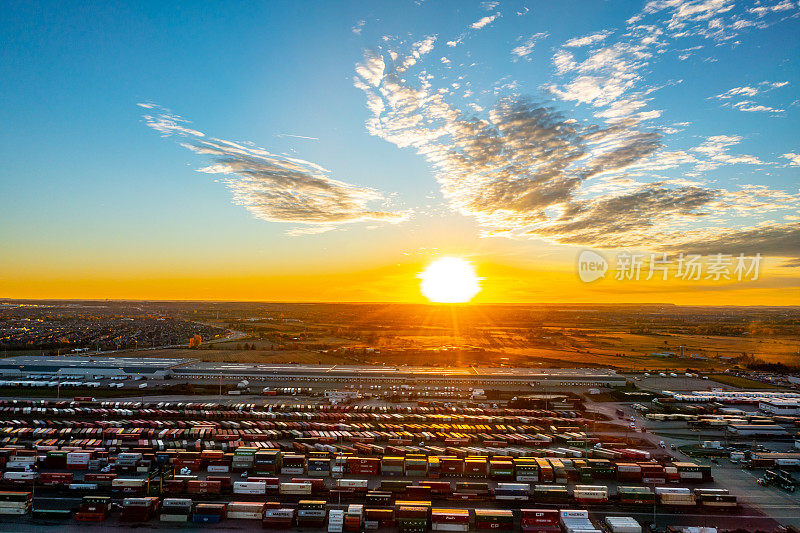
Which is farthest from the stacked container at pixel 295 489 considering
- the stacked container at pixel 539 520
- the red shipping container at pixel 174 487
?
the stacked container at pixel 539 520

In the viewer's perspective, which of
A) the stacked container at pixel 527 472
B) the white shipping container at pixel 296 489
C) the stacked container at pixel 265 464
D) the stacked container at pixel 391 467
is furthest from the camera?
the stacked container at pixel 391 467

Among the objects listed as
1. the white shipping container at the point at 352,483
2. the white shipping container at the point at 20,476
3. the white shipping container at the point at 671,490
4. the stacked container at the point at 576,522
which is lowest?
the stacked container at the point at 576,522

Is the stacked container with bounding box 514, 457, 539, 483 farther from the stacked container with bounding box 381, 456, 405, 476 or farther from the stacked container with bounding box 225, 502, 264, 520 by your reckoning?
the stacked container with bounding box 225, 502, 264, 520

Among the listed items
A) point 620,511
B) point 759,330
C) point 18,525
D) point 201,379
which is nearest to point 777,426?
point 620,511

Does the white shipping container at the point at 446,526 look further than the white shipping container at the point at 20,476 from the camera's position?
No

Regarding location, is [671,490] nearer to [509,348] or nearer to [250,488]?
[250,488]

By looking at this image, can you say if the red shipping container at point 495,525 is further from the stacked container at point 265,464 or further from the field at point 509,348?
the field at point 509,348

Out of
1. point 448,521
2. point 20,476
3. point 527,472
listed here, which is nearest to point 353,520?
point 448,521

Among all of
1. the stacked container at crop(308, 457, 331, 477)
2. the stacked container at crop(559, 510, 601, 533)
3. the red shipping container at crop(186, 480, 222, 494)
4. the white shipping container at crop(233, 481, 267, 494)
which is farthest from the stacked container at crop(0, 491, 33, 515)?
the stacked container at crop(559, 510, 601, 533)
